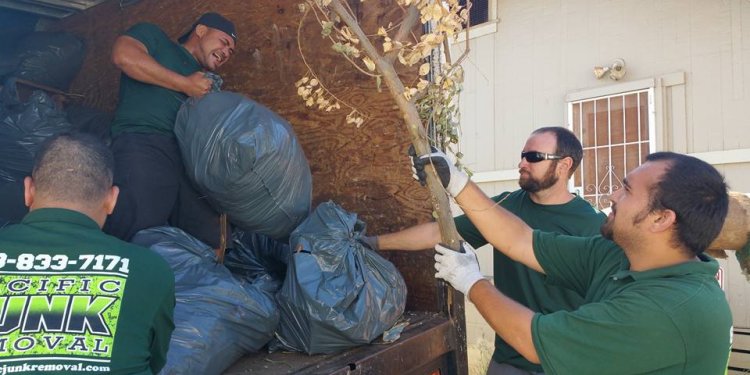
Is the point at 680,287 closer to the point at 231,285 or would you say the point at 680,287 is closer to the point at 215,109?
the point at 231,285

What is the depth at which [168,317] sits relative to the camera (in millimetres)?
1434

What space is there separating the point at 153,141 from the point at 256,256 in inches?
26.3

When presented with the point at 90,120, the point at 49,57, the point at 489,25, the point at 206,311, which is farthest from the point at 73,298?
the point at 489,25

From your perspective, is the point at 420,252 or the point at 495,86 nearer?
the point at 420,252

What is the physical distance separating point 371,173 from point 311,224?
57 cm

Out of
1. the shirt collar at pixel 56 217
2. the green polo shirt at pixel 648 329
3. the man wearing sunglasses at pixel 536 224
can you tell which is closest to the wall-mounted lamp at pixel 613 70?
the man wearing sunglasses at pixel 536 224

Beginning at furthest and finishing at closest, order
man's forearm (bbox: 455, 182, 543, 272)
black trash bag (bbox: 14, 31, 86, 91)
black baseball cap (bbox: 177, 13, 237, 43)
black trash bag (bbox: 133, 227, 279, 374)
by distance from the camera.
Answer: black trash bag (bbox: 14, 31, 86, 91), black baseball cap (bbox: 177, 13, 237, 43), man's forearm (bbox: 455, 182, 543, 272), black trash bag (bbox: 133, 227, 279, 374)

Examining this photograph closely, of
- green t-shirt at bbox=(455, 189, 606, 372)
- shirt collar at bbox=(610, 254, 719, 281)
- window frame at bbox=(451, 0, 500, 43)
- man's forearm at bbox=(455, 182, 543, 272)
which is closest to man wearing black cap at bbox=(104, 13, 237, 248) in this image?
man's forearm at bbox=(455, 182, 543, 272)

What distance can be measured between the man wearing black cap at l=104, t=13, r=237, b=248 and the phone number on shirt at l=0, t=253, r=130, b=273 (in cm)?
93

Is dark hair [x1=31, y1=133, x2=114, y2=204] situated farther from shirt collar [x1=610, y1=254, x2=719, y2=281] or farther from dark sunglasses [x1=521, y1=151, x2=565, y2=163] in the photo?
dark sunglasses [x1=521, y1=151, x2=565, y2=163]

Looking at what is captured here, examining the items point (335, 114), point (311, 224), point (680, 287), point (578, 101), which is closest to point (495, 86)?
point (578, 101)

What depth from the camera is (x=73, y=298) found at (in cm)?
124

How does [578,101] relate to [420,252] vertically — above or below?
above

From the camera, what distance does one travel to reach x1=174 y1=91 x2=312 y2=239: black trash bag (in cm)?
224
